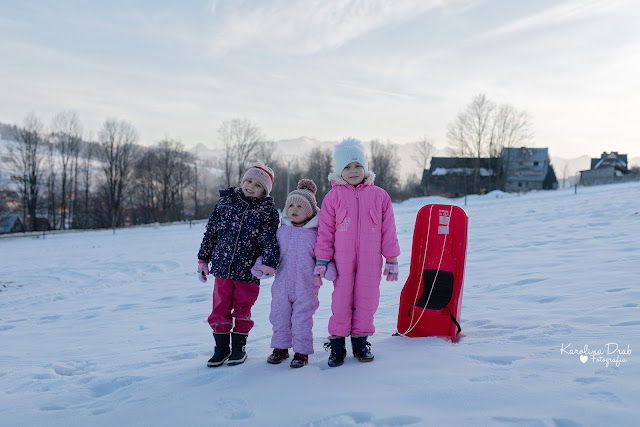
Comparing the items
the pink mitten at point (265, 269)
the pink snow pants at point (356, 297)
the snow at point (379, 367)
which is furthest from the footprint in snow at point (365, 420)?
the pink mitten at point (265, 269)

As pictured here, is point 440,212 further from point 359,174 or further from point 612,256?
point 612,256

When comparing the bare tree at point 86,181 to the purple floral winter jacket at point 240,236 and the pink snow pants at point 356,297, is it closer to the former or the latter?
the purple floral winter jacket at point 240,236

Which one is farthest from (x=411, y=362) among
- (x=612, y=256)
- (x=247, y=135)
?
(x=247, y=135)

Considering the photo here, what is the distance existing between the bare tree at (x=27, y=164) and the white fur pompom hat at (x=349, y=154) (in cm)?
4806

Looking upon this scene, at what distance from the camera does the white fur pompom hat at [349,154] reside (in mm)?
3527

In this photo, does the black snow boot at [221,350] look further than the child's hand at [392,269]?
Yes

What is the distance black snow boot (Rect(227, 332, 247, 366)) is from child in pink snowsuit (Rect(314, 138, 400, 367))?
0.76 metres

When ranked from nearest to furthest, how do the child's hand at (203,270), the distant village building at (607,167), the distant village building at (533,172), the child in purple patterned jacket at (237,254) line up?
1. the child in purple patterned jacket at (237,254)
2. the child's hand at (203,270)
3. the distant village building at (533,172)
4. the distant village building at (607,167)

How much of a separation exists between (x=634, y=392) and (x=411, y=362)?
52.9 inches

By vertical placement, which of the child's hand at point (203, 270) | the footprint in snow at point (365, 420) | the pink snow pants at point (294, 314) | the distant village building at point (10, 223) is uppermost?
the child's hand at point (203, 270)

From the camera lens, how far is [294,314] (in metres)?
3.45

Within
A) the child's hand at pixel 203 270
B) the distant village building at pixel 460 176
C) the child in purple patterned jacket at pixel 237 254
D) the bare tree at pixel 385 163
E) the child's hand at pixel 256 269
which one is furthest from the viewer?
the bare tree at pixel 385 163

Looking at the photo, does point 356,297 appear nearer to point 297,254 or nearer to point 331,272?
point 331,272

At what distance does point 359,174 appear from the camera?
3.47 meters
